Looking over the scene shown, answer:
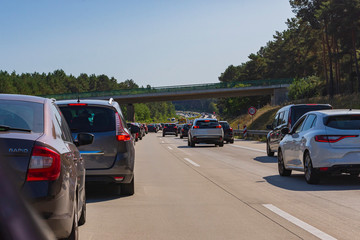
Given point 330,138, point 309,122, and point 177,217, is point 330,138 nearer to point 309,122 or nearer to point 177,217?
point 309,122

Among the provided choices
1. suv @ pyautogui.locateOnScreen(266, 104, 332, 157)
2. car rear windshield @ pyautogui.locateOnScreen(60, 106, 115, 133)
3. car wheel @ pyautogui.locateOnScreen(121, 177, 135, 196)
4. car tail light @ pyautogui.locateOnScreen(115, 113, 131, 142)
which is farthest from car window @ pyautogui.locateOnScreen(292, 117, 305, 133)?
suv @ pyautogui.locateOnScreen(266, 104, 332, 157)

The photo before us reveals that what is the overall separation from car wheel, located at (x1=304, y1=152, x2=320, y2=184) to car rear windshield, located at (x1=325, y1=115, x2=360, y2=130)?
2.63 ft

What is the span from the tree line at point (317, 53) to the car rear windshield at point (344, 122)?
48.0 meters

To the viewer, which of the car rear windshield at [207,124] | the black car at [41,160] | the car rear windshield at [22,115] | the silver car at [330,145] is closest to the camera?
the black car at [41,160]

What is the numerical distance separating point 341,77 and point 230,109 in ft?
174

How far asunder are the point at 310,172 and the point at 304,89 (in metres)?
67.6

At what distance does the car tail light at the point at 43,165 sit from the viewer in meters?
4.22

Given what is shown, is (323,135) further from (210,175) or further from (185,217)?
(185,217)

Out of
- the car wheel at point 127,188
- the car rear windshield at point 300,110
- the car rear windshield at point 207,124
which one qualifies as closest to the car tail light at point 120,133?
the car wheel at point 127,188

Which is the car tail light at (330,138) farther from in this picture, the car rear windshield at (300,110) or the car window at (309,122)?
the car rear windshield at (300,110)

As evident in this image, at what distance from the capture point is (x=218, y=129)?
31.0 metres

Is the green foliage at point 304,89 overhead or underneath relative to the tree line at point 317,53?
underneath

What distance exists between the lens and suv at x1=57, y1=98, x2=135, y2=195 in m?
9.48

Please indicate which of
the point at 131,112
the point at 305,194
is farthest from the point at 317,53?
the point at 305,194
